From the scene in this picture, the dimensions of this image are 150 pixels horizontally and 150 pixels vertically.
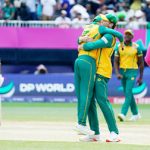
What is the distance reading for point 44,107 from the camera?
2555cm

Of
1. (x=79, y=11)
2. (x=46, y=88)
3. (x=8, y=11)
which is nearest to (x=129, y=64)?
(x=46, y=88)

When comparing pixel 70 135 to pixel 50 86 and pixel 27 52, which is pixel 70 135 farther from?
pixel 27 52

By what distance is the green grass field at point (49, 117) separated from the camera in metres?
12.3

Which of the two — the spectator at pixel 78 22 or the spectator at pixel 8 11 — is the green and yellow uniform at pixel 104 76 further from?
the spectator at pixel 8 11

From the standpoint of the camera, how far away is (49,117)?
20641mm

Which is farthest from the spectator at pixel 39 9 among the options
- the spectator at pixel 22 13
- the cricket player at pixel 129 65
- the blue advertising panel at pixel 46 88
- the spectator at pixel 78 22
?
the cricket player at pixel 129 65

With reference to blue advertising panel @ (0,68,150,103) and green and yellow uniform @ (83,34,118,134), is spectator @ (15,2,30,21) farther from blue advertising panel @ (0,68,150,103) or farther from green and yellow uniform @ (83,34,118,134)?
green and yellow uniform @ (83,34,118,134)

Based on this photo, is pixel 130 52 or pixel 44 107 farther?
pixel 44 107

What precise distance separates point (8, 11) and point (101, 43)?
17.3 m

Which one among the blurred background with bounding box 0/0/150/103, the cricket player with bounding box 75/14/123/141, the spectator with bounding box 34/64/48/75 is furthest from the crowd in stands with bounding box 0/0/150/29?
the cricket player with bounding box 75/14/123/141

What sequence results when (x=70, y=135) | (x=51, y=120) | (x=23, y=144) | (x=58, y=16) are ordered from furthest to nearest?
(x=58, y=16)
(x=51, y=120)
(x=70, y=135)
(x=23, y=144)

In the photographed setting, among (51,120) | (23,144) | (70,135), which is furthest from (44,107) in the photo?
(23,144)

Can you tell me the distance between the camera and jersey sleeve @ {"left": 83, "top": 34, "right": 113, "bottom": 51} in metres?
13.3

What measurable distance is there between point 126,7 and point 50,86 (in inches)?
202
